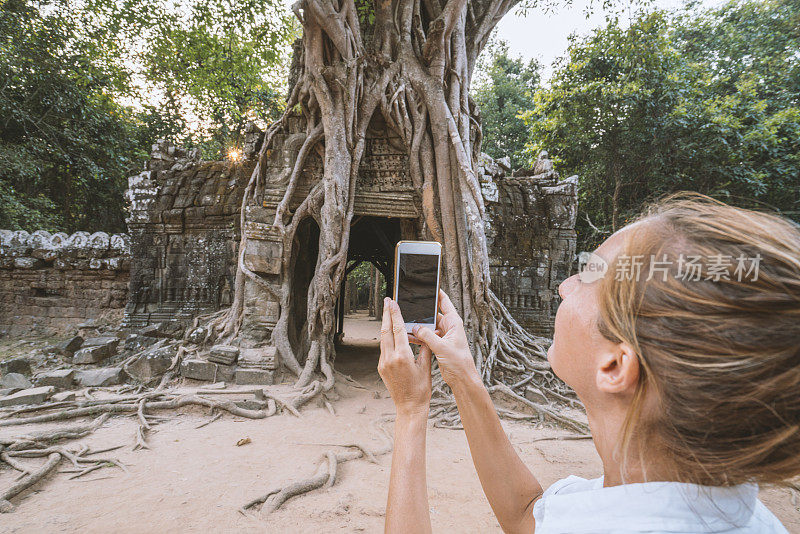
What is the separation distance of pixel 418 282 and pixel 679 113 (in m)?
8.24

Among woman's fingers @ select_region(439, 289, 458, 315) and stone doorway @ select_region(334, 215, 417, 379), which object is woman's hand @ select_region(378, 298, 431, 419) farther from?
stone doorway @ select_region(334, 215, 417, 379)

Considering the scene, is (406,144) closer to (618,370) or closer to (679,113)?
(618,370)

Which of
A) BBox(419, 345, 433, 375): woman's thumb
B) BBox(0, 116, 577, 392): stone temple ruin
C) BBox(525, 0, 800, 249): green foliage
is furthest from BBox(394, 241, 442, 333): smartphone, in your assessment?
BBox(525, 0, 800, 249): green foliage

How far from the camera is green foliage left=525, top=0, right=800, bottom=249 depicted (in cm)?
685

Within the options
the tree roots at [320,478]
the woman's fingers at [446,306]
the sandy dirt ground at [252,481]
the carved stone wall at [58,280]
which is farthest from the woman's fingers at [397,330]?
the carved stone wall at [58,280]

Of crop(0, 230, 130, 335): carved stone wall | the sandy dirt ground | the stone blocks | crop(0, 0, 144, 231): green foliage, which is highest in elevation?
crop(0, 0, 144, 231): green foliage

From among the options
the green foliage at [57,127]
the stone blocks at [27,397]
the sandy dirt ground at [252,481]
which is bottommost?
the sandy dirt ground at [252,481]

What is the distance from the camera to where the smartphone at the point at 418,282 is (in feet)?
4.00

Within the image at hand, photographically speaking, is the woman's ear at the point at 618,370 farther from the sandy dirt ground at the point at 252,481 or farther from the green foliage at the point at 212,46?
the green foliage at the point at 212,46

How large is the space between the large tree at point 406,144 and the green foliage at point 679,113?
13.4ft

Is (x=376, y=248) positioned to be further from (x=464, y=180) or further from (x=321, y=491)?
(x=321, y=491)

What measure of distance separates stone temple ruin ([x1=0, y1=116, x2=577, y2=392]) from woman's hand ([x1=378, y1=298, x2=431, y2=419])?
4.05 m

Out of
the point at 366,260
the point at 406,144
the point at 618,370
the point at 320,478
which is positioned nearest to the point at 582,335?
the point at 618,370

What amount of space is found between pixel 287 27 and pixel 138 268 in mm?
4913
